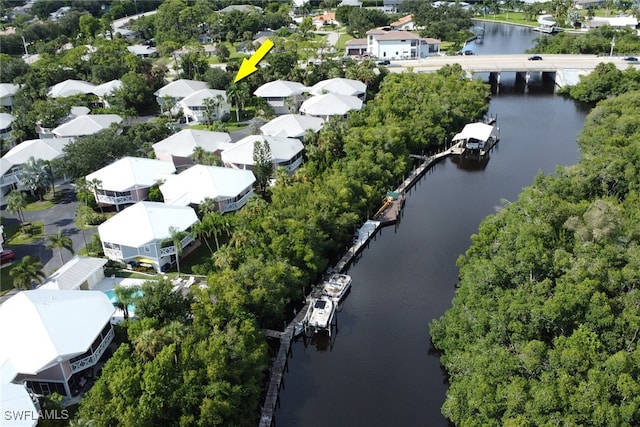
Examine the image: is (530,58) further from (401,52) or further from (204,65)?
(204,65)

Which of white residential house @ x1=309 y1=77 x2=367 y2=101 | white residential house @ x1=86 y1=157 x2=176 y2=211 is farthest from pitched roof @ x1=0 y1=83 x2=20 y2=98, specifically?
white residential house @ x1=309 y1=77 x2=367 y2=101

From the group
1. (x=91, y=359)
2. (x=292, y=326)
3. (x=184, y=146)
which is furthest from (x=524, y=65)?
(x=91, y=359)

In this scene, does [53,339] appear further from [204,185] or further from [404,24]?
[404,24]

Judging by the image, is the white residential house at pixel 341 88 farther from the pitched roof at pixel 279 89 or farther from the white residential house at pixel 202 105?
the white residential house at pixel 202 105

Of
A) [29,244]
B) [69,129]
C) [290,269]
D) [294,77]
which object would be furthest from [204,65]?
[290,269]

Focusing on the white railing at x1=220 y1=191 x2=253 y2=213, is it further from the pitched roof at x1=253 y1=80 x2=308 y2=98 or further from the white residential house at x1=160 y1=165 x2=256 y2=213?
the pitched roof at x1=253 y1=80 x2=308 y2=98

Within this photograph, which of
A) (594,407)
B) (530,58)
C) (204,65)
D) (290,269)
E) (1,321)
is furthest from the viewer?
(530,58)
